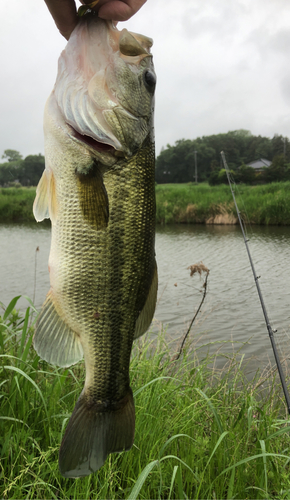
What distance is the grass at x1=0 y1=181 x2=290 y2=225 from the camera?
24.4 meters

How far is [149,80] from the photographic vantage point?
1.52 metres

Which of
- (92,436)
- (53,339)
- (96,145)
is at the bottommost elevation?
(92,436)

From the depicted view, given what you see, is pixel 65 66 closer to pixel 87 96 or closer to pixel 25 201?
pixel 87 96

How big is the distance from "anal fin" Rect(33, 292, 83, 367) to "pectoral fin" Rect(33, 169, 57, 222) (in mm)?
303

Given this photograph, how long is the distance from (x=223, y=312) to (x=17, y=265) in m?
8.17

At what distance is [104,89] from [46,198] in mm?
449

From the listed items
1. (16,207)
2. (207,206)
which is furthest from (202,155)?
(16,207)

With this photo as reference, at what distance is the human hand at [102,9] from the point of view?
133 cm

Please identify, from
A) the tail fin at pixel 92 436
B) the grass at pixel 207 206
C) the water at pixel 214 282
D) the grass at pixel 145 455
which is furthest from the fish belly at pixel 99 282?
the grass at pixel 207 206

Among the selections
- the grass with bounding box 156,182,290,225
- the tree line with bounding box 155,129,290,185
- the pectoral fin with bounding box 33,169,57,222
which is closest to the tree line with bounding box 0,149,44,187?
the pectoral fin with bounding box 33,169,57,222

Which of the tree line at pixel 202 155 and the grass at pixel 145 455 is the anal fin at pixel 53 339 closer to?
the grass at pixel 145 455

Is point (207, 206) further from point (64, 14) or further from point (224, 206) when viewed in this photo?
point (64, 14)

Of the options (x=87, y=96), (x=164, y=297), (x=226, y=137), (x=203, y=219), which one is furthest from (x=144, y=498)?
(x=226, y=137)

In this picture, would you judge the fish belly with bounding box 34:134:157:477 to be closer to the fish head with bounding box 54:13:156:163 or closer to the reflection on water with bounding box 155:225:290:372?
the fish head with bounding box 54:13:156:163
